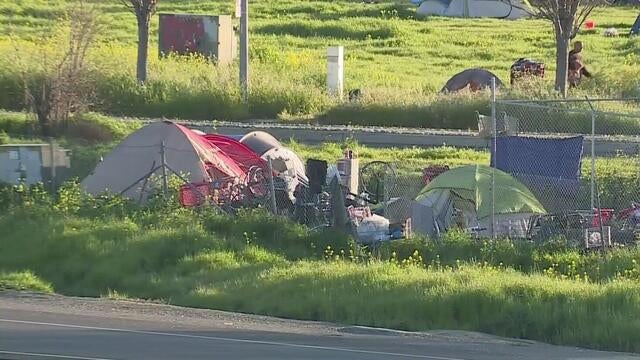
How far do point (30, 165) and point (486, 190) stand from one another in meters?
6.93

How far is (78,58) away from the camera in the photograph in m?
25.3

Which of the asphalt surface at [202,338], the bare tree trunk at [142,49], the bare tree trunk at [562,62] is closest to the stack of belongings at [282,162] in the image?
the asphalt surface at [202,338]

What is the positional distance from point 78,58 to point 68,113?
1197mm

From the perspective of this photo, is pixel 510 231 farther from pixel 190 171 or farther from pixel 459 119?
pixel 459 119

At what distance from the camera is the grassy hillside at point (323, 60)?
30359 mm

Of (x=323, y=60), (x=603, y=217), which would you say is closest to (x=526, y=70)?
(x=323, y=60)

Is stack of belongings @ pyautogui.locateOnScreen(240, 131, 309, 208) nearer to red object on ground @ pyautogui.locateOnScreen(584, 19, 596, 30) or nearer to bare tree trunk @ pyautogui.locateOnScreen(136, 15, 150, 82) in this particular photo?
bare tree trunk @ pyautogui.locateOnScreen(136, 15, 150, 82)

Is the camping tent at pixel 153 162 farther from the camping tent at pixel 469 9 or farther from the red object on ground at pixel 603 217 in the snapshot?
the camping tent at pixel 469 9

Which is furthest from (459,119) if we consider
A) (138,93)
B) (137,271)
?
(137,271)

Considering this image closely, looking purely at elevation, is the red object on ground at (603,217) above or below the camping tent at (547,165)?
below

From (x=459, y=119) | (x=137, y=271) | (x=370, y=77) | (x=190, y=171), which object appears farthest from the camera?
(x=370, y=77)

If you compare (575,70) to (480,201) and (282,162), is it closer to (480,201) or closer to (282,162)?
(282,162)

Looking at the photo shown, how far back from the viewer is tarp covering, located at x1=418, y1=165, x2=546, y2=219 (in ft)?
59.7

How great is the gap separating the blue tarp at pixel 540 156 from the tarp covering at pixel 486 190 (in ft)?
2.84
